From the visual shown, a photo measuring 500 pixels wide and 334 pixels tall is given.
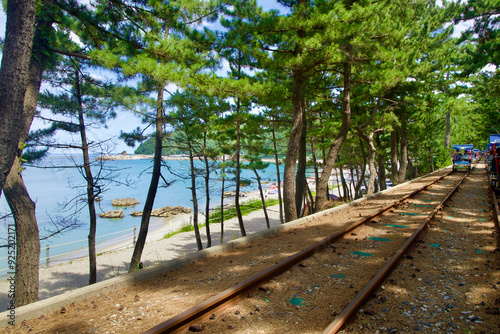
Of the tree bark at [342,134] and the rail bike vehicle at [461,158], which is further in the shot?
the rail bike vehicle at [461,158]

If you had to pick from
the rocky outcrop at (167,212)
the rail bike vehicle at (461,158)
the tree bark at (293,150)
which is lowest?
the rocky outcrop at (167,212)

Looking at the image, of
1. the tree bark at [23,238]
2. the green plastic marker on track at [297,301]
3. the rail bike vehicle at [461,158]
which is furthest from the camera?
the rail bike vehicle at [461,158]

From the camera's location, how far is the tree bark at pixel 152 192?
972 cm

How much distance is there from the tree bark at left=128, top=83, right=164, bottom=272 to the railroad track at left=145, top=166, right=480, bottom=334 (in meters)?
6.22

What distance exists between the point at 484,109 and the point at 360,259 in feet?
112

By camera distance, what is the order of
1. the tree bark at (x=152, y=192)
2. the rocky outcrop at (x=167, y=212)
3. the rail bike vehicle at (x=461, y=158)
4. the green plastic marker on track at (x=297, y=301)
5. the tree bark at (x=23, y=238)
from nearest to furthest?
the green plastic marker on track at (x=297, y=301) → the tree bark at (x=23, y=238) → the tree bark at (x=152, y=192) → the rail bike vehicle at (x=461, y=158) → the rocky outcrop at (x=167, y=212)

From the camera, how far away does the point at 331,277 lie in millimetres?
4184

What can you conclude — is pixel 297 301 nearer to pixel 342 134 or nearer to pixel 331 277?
pixel 331 277

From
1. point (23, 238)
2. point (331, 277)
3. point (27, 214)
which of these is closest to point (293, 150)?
point (331, 277)

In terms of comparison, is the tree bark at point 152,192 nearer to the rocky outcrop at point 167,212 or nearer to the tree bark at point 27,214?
the tree bark at point 27,214

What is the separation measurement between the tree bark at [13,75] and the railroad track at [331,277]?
2565 mm

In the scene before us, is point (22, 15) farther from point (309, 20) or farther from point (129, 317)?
point (309, 20)

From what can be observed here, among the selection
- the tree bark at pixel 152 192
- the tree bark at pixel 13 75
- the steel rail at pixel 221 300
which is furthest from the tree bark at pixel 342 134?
the tree bark at pixel 13 75

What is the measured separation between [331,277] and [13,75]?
4.77 metres
